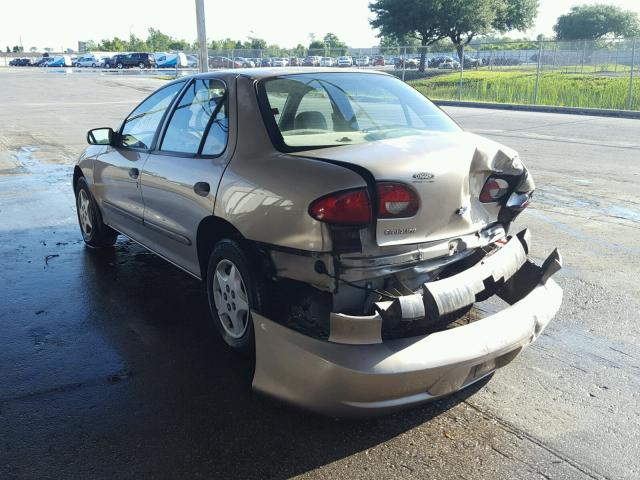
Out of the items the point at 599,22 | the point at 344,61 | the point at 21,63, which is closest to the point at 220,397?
the point at 344,61

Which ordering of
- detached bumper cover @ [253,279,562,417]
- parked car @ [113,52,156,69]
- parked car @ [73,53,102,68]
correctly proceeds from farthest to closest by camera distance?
parked car @ [73,53,102,68], parked car @ [113,52,156,69], detached bumper cover @ [253,279,562,417]

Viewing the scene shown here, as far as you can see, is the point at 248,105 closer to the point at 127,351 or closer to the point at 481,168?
the point at 481,168

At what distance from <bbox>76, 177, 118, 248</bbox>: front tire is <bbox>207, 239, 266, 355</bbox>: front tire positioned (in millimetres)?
2558

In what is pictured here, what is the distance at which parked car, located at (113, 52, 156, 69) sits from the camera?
7156cm

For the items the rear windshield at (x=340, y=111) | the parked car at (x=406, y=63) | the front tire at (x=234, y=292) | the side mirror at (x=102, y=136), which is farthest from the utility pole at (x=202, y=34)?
the parked car at (x=406, y=63)

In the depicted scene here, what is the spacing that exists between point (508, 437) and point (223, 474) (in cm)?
136

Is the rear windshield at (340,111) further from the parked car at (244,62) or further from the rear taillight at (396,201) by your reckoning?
the parked car at (244,62)

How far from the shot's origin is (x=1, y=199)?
8.37m

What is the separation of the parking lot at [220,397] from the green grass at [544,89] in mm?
19129

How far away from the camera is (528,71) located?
27.2 m

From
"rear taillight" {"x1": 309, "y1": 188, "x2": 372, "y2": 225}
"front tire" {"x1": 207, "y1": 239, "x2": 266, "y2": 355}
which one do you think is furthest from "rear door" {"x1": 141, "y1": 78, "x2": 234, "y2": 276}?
"rear taillight" {"x1": 309, "y1": 188, "x2": 372, "y2": 225}

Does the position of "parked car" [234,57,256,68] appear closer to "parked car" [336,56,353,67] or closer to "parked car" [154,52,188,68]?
"parked car" [336,56,353,67]

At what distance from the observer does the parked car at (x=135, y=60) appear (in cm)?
7156

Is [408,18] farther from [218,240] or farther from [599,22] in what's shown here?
[218,240]
